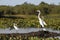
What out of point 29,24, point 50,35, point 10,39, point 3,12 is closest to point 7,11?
point 3,12

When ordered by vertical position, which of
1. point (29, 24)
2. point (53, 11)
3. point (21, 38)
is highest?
point (21, 38)

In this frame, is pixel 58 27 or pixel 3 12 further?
pixel 3 12

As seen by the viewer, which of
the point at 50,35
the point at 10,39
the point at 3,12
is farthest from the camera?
the point at 3,12

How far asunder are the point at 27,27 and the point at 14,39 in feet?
37.5

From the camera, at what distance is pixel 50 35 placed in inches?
819

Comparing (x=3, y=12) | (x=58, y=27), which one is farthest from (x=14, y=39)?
(x=3, y=12)

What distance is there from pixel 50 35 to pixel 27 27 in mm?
8270

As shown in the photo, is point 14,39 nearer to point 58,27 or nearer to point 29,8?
point 58,27

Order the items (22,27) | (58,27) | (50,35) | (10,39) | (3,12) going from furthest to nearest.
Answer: (3,12)
(22,27)
(58,27)
(50,35)
(10,39)

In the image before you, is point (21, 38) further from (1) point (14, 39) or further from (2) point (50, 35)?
(2) point (50, 35)

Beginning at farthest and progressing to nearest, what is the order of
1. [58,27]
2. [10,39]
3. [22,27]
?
[22,27], [58,27], [10,39]

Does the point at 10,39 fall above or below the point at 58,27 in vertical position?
above

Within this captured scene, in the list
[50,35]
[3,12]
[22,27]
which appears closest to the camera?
[50,35]

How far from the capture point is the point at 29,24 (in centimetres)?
3008
